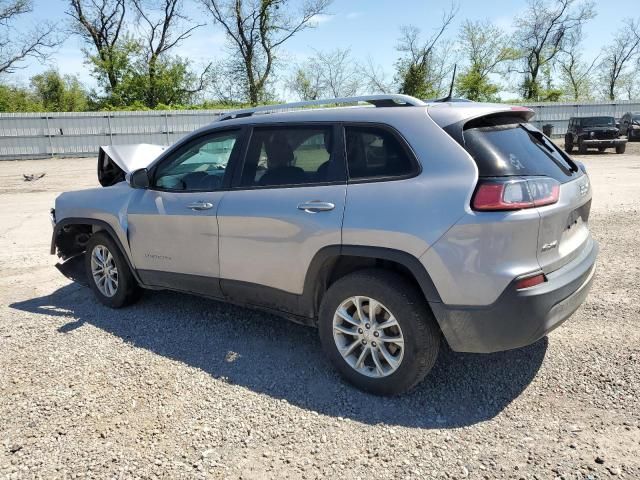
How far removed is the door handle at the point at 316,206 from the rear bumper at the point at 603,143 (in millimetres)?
23432

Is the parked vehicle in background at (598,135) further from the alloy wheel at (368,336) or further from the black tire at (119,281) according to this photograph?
the alloy wheel at (368,336)

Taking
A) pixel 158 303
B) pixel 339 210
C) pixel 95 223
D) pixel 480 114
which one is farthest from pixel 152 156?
pixel 480 114

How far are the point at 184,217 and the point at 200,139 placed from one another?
0.66 m

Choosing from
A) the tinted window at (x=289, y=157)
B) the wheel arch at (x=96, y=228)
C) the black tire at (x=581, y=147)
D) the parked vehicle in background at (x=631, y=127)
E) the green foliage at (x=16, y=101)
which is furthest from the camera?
the green foliage at (x=16, y=101)

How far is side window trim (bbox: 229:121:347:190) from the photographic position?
3227mm

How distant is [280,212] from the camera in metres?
3.39

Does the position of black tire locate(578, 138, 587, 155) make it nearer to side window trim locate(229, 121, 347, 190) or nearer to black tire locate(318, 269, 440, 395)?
side window trim locate(229, 121, 347, 190)

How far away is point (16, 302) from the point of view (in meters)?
5.14

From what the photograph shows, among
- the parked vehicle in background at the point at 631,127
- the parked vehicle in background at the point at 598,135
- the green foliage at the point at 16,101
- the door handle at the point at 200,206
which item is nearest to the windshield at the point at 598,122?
the parked vehicle in background at the point at 598,135

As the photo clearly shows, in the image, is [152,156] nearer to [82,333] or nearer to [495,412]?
[82,333]

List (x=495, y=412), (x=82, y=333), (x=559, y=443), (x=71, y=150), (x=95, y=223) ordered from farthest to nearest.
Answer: (x=71, y=150)
(x=95, y=223)
(x=82, y=333)
(x=495, y=412)
(x=559, y=443)

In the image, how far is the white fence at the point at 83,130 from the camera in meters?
24.5

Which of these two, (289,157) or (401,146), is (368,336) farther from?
(289,157)

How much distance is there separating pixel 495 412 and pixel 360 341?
2.91 ft
